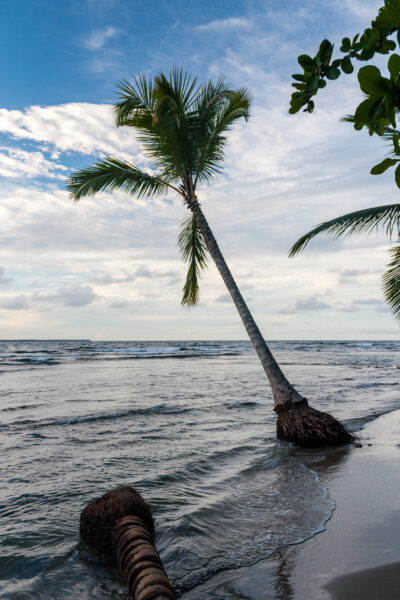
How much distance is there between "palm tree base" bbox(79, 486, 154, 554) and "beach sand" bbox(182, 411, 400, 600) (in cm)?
88

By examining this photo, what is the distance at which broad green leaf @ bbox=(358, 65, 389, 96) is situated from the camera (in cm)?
88

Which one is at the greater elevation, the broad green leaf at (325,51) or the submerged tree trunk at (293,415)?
the broad green leaf at (325,51)

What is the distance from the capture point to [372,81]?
0.90 m

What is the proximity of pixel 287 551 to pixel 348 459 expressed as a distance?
3.02 m

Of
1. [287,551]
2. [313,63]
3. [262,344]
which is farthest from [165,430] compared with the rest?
[313,63]

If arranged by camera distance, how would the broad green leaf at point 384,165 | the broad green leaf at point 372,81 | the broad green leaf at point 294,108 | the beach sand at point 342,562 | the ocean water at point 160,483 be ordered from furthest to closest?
the ocean water at point 160,483 < the beach sand at point 342,562 < the broad green leaf at point 294,108 < the broad green leaf at point 384,165 < the broad green leaf at point 372,81

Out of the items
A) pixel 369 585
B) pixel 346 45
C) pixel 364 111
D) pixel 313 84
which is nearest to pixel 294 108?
pixel 313 84

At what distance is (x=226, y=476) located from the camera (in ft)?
18.8

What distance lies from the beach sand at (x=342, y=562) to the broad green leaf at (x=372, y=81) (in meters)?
3.04

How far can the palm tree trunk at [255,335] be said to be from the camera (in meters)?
7.29

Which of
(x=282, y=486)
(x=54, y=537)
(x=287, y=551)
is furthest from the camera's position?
(x=282, y=486)

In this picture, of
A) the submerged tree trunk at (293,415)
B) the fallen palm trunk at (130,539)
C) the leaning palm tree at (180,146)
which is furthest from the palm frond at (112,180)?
the fallen palm trunk at (130,539)

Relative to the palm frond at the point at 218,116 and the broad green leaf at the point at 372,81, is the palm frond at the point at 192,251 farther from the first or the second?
the broad green leaf at the point at 372,81

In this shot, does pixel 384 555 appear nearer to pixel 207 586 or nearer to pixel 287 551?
pixel 287 551
